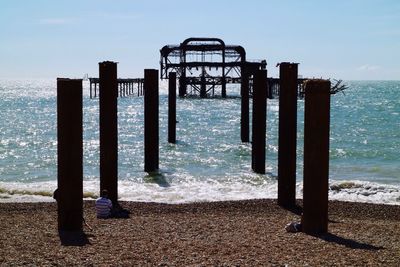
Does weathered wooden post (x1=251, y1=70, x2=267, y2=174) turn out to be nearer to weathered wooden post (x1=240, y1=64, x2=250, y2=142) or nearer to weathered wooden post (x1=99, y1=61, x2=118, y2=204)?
weathered wooden post (x1=99, y1=61, x2=118, y2=204)

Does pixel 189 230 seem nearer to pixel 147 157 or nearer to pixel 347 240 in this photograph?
pixel 347 240

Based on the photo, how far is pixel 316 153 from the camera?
888 cm

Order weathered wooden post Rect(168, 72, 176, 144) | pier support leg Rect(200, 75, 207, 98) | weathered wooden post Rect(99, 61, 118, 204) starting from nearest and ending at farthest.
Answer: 1. weathered wooden post Rect(99, 61, 118, 204)
2. weathered wooden post Rect(168, 72, 176, 144)
3. pier support leg Rect(200, 75, 207, 98)

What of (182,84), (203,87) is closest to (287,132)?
(203,87)

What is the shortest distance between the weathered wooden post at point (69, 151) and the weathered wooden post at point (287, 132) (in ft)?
14.3

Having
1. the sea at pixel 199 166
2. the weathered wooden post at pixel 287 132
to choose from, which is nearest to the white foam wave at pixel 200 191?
the sea at pixel 199 166

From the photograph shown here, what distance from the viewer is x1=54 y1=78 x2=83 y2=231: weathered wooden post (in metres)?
8.88

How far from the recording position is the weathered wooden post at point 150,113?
17797mm

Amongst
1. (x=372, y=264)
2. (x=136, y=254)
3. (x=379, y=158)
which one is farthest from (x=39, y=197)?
(x=379, y=158)

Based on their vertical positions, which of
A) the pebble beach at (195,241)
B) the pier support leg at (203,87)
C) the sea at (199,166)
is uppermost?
the pier support leg at (203,87)

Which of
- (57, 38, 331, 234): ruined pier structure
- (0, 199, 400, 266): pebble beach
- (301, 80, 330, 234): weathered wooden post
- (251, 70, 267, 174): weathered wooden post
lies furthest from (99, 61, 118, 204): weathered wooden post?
(251, 70, 267, 174): weathered wooden post

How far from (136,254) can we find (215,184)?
9.47 metres

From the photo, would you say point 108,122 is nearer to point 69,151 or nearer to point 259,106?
point 69,151

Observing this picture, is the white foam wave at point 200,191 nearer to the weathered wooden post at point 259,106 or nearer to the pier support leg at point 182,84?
the weathered wooden post at point 259,106
